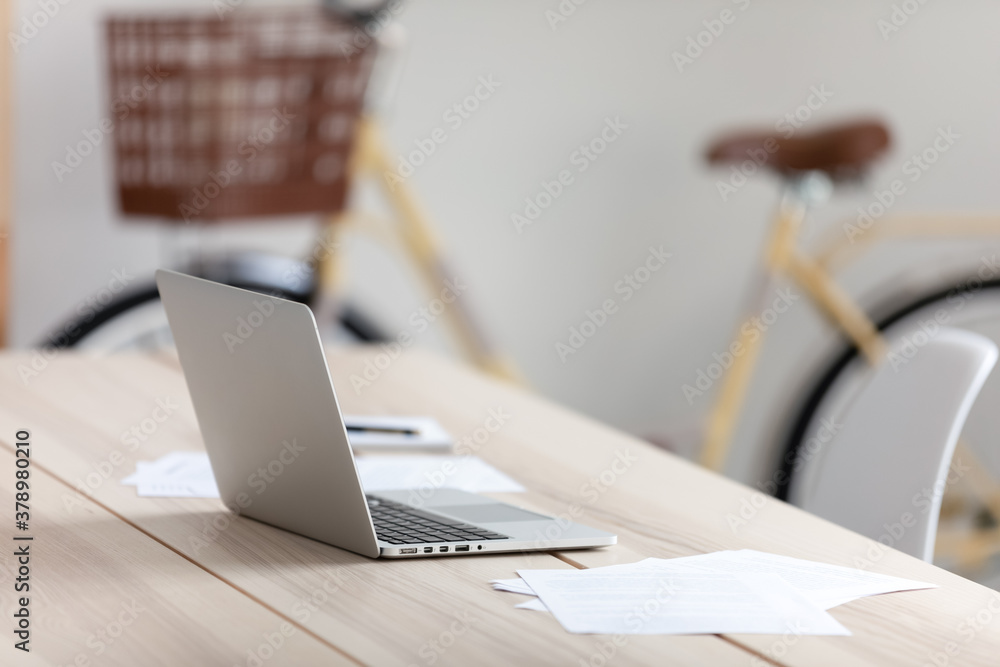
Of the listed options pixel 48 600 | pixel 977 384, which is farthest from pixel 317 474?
pixel 977 384

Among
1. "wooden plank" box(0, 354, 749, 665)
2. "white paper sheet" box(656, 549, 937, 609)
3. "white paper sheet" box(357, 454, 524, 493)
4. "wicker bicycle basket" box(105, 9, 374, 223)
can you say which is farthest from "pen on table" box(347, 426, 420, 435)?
"wicker bicycle basket" box(105, 9, 374, 223)

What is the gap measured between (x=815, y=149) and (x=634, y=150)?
69 cm

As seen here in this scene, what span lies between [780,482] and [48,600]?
2.14 meters

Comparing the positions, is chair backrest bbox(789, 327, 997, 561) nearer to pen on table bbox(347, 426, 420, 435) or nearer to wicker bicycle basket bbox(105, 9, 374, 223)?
pen on table bbox(347, 426, 420, 435)

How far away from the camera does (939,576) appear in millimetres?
872

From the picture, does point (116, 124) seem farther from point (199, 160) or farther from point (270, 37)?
point (270, 37)

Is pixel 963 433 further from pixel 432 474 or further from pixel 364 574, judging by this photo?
pixel 364 574

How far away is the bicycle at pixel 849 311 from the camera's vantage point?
215 centimetres

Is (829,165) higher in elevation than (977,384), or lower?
higher

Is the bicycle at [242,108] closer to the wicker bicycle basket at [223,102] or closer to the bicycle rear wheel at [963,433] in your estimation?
the wicker bicycle basket at [223,102]

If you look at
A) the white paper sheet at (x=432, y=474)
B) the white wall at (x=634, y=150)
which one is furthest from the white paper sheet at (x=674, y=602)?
the white wall at (x=634, y=150)

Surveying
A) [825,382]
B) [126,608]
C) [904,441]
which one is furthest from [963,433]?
[126,608]

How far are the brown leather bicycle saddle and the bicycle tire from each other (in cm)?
45

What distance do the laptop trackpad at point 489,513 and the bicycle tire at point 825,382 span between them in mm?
1706
